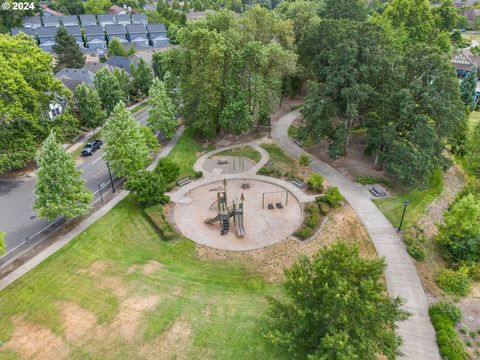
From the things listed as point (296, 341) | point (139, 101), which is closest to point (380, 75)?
point (296, 341)

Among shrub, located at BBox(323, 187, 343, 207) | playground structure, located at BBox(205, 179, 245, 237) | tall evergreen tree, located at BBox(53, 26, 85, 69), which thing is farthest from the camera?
tall evergreen tree, located at BBox(53, 26, 85, 69)

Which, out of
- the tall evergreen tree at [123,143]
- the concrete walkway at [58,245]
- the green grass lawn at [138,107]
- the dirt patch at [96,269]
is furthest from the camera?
the green grass lawn at [138,107]

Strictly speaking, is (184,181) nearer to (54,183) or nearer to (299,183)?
(299,183)

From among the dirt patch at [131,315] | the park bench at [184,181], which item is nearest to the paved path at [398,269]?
the park bench at [184,181]

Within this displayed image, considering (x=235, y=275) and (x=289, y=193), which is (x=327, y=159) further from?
(x=235, y=275)

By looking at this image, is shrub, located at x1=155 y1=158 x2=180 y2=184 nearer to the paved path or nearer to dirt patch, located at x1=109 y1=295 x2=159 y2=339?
dirt patch, located at x1=109 y1=295 x2=159 y2=339

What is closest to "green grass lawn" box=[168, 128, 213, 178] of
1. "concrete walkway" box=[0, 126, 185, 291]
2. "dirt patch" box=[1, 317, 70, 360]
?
"concrete walkway" box=[0, 126, 185, 291]

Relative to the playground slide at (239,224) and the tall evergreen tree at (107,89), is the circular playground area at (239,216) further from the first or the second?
the tall evergreen tree at (107,89)
